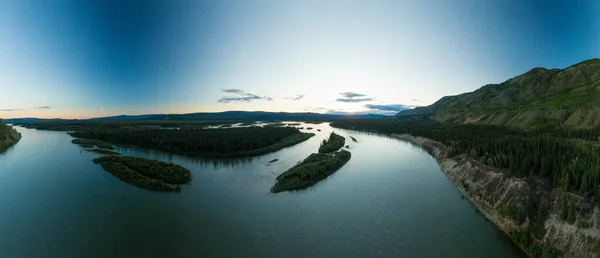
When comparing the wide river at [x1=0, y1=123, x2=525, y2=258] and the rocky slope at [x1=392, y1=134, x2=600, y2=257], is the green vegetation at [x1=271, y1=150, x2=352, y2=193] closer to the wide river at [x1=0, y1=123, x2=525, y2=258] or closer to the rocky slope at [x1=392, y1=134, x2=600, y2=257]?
the wide river at [x1=0, y1=123, x2=525, y2=258]

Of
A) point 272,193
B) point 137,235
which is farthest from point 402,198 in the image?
point 137,235

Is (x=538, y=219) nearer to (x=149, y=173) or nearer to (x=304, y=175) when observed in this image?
(x=304, y=175)

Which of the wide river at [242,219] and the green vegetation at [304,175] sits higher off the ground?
the green vegetation at [304,175]

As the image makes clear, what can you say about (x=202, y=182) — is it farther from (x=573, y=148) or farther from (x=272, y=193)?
(x=573, y=148)

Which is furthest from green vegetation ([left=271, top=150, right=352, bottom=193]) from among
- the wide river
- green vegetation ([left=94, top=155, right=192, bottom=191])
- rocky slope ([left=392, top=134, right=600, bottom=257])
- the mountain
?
the mountain

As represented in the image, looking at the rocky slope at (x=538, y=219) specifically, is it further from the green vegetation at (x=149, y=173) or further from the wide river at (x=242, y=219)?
the green vegetation at (x=149, y=173)

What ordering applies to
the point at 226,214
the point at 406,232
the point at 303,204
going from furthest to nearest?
1. the point at 303,204
2. the point at 226,214
3. the point at 406,232

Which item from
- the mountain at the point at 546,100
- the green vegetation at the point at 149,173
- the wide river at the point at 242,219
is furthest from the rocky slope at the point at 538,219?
the mountain at the point at 546,100
